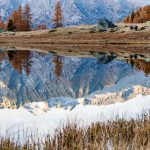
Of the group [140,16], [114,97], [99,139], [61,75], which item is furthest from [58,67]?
[140,16]

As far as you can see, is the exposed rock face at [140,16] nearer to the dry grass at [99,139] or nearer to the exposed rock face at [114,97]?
the exposed rock face at [114,97]

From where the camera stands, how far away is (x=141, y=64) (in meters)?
41.2

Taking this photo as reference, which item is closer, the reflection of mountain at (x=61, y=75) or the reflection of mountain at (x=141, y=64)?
the reflection of mountain at (x=61, y=75)

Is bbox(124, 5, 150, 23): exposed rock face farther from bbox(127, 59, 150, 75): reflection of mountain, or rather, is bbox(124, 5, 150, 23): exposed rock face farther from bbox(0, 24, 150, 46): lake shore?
bbox(127, 59, 150, 75): reflection of mountain

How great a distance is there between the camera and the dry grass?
414 inches

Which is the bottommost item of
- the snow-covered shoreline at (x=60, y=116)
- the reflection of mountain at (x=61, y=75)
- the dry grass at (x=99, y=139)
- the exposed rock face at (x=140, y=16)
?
the reflection of mountain at (x=61, y=75)

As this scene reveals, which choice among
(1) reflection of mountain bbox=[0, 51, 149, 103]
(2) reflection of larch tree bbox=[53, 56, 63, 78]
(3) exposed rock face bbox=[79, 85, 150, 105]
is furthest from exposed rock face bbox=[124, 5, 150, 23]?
(3) exposed rock face bbox=[79, 85, 150, 105]

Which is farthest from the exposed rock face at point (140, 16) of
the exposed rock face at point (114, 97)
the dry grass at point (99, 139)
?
the dry grass at point (99, 139)

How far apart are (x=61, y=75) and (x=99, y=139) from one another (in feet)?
94.8

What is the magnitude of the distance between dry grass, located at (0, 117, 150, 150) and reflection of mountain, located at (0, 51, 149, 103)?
55.8 ft

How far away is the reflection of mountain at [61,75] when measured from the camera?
1347 inches

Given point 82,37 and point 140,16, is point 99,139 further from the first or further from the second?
point 140,16

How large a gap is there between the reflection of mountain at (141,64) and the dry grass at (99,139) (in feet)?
84.7

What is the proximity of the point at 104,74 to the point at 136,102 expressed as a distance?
23386 mm
